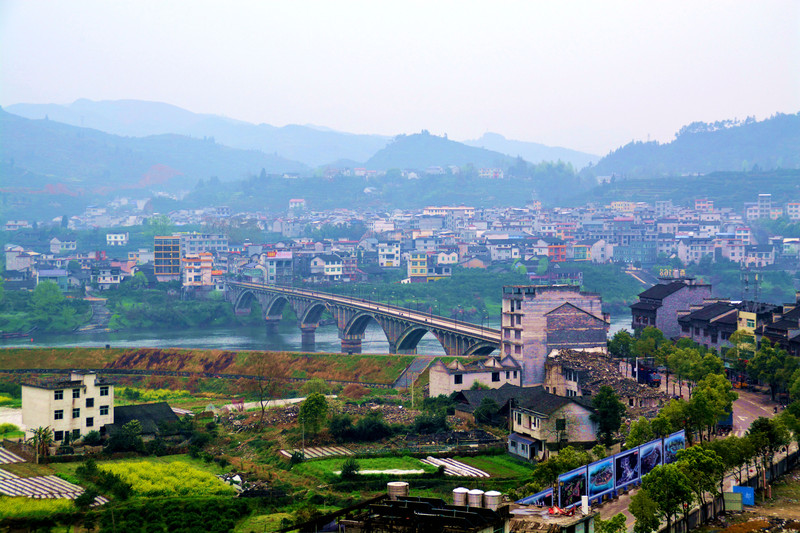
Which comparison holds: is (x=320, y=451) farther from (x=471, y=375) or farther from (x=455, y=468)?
(x=471, y=375)

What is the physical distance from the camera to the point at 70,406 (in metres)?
47.9

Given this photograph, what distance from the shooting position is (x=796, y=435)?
4212cm

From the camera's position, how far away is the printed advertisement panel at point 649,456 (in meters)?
36.5

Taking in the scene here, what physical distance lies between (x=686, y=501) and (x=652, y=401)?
20.5m

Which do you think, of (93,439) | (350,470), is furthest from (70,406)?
(350,470)

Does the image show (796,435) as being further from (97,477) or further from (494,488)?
(97,477)

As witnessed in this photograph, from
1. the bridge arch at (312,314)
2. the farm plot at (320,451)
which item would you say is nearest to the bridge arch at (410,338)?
the bridge arch at (312,314)

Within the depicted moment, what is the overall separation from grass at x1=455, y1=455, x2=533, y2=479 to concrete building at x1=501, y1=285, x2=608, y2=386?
1839cm

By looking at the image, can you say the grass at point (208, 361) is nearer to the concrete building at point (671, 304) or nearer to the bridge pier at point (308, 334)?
the concrete building at point (671, 304)

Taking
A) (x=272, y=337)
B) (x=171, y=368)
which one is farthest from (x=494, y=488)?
(x=272, y=337)

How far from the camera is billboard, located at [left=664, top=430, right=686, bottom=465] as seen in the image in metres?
37.8

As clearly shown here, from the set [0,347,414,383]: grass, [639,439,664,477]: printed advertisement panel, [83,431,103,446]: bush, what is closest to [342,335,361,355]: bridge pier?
Answer: [0,347,414,383]: grass

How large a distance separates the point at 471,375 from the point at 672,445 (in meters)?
21.5

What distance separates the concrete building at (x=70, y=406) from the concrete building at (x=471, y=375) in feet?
66.3
